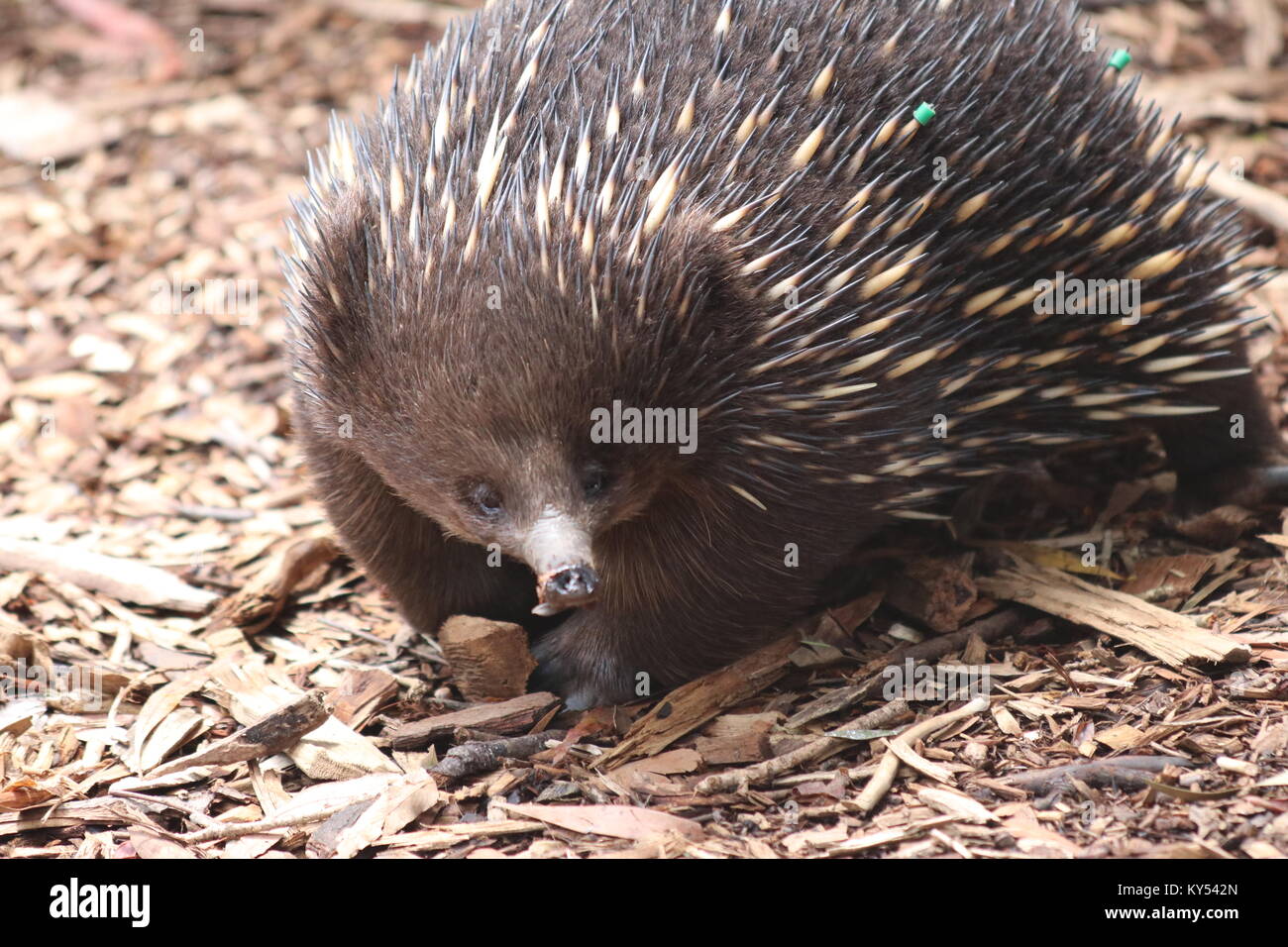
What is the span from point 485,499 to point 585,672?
1033mm

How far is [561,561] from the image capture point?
332cm

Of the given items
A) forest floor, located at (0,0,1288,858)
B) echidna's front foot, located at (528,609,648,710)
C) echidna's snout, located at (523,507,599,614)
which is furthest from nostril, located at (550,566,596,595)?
echidna's front foot, located at (528,609,648,710)

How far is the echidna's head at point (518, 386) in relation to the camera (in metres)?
3.32

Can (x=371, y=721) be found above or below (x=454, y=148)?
below

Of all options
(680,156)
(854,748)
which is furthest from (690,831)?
(680,156)

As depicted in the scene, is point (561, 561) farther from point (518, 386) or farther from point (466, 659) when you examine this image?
point (466, 659)

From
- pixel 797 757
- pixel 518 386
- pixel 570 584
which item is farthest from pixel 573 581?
pixel 797 757

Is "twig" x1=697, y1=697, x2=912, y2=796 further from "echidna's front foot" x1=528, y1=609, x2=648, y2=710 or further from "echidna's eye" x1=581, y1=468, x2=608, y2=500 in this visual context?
"echidna's eye" x1=581, y1=468, x2=608, y2=500
